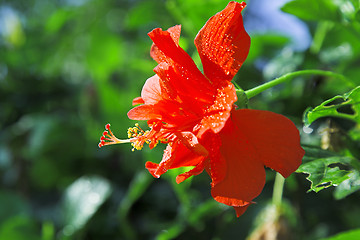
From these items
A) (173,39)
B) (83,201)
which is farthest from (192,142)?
(83,201)

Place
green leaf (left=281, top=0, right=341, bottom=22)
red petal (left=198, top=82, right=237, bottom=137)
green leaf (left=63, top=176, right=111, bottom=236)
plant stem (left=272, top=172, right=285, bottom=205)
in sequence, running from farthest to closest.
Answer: green leaf (left=63, top=176, right=111, bottom=236) < plant stem (left=272, top=172, right=285, bottom=205) < green leaf (left=281, top=0, right=341, bottom=22) < red petal (left=198, top=82, right=237, bottom=137)

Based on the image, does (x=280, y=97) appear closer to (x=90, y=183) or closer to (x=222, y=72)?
(x=222, y=72)

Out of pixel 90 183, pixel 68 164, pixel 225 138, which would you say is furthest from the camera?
pixel 68 164

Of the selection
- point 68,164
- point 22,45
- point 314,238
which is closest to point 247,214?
point 314,238

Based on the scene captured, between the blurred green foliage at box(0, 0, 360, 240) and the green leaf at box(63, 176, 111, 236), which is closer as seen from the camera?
the blurred green foliage at box(0, 0, 360, 240)

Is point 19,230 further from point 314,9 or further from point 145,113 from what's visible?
point 314,9

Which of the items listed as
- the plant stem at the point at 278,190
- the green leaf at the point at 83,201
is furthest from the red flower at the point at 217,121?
the green leaf at the point at 83,201

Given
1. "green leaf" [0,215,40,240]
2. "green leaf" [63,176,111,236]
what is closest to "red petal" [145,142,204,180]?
"green leaf" [63,176,111,236]

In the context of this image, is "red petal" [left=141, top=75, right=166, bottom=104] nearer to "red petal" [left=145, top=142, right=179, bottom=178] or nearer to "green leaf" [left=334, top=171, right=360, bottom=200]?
"red petal" [left=145, top=142, right=179, bottom=178]
